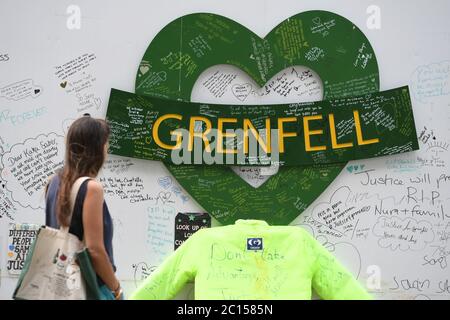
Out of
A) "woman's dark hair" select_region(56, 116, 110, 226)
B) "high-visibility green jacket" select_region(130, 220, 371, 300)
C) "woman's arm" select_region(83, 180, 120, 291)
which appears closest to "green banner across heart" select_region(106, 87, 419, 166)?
"high-visibility green jacket" select_region(130, 220, 371, 300)

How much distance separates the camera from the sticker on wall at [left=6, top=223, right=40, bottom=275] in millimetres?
3582

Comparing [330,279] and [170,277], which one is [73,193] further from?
[330,279]

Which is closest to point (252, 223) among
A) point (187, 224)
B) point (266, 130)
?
point (187, 224)

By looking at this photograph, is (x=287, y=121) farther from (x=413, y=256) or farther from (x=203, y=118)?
(x=413, y=256)

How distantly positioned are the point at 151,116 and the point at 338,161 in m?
1.05

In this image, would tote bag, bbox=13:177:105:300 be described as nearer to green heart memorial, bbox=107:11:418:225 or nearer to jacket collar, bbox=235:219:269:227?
jacket collar, bbox=235:219:269:227

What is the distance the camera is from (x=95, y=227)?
84.0 inches

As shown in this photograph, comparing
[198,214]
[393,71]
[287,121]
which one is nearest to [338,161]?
[287,121]

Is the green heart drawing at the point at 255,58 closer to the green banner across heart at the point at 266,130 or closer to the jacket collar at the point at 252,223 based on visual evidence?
the green banner across heart at the point at 266,130

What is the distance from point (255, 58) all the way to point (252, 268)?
3.83ft

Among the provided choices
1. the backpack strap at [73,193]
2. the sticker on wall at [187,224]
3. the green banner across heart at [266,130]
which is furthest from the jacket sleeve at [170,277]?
the backpack strap at [73,193]

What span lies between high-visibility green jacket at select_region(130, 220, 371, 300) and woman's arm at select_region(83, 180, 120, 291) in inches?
43.3
